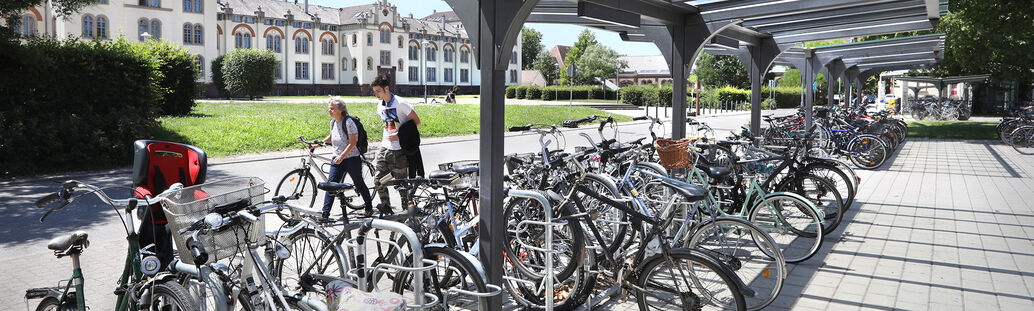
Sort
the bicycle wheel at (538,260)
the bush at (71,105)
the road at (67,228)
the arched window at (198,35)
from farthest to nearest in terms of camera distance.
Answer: the arched window at (198,35) → the bush at (71,105) → the road at (67,228) → the bicycle wheel at (538,260)

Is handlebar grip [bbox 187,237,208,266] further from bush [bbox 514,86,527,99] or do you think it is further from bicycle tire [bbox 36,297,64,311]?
bush [bbox 514,86,527,99]

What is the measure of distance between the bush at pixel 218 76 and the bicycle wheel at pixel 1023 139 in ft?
142

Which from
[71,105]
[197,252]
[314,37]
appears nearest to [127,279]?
[197,252]

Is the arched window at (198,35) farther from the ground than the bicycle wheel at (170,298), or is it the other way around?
the arched window at (198,35)

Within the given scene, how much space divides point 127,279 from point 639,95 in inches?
1874

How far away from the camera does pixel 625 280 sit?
170 inches

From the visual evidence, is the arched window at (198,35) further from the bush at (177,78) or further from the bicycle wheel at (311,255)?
the bicycle wheel at (311,255)

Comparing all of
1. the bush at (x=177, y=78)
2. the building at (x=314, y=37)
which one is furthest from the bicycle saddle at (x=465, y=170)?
the building at (x=314, y=37)

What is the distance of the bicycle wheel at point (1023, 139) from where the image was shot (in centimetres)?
1744

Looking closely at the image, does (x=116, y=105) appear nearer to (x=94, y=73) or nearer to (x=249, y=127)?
(x=94, y=73)

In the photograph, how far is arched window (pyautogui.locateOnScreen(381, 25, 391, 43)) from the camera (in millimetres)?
76369

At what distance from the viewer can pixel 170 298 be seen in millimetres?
3283

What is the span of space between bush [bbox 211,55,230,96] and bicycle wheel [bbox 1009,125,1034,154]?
4334 cm

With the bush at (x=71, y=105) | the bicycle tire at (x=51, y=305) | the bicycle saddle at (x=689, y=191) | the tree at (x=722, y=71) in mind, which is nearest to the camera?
the bicycle tire at (x=51, y=305)
